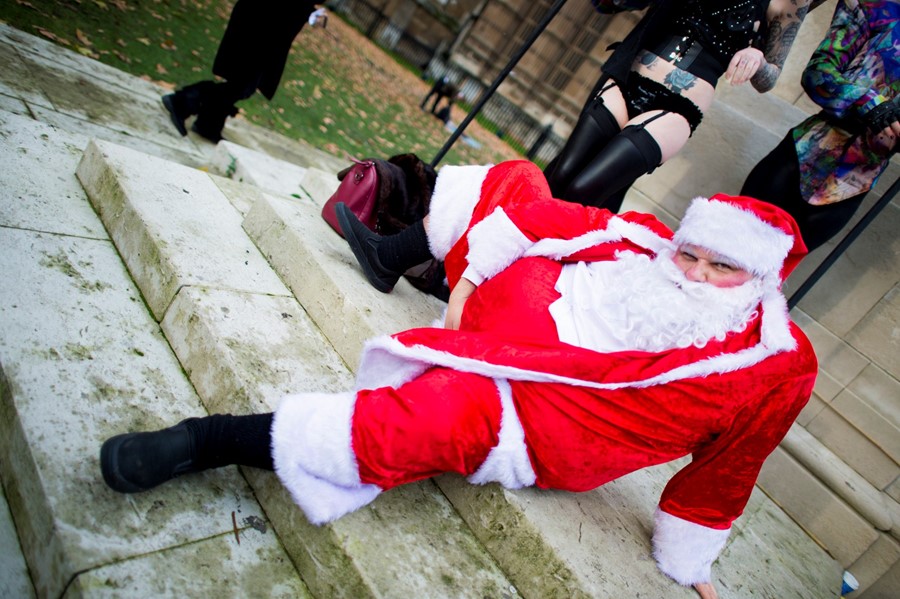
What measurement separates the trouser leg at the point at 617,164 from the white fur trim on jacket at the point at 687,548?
164 cm

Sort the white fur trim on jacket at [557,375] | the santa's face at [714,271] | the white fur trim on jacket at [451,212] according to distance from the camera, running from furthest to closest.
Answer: the white fur trim on jacket at [451,212], the santa's face at [714,271], the white fur trim on jacket at [557,375]

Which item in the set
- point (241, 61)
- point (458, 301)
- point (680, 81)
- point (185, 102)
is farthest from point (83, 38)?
point (680, 81)

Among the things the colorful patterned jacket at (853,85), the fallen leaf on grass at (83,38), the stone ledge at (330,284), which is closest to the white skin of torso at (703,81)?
the colorful patterned jacket at (853,85)

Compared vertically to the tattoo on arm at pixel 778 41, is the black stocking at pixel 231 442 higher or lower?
lower

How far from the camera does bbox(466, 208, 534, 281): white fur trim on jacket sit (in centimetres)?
207

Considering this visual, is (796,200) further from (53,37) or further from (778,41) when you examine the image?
(53,37)

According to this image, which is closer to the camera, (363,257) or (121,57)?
(363,257)

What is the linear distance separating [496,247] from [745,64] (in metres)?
1.72

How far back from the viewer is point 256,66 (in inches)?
161

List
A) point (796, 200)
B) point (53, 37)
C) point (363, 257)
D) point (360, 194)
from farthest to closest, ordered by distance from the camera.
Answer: point (53, 37)
point (796, 200)
point (360, 194)
point (363, 257)

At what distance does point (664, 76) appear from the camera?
2723mm

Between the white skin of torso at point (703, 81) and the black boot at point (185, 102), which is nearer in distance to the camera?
the white skin of torso at point (703, 81)

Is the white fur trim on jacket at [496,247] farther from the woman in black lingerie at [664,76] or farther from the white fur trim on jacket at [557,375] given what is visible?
the woman in black lingerie at [664,76]

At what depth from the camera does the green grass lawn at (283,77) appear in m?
4.94
